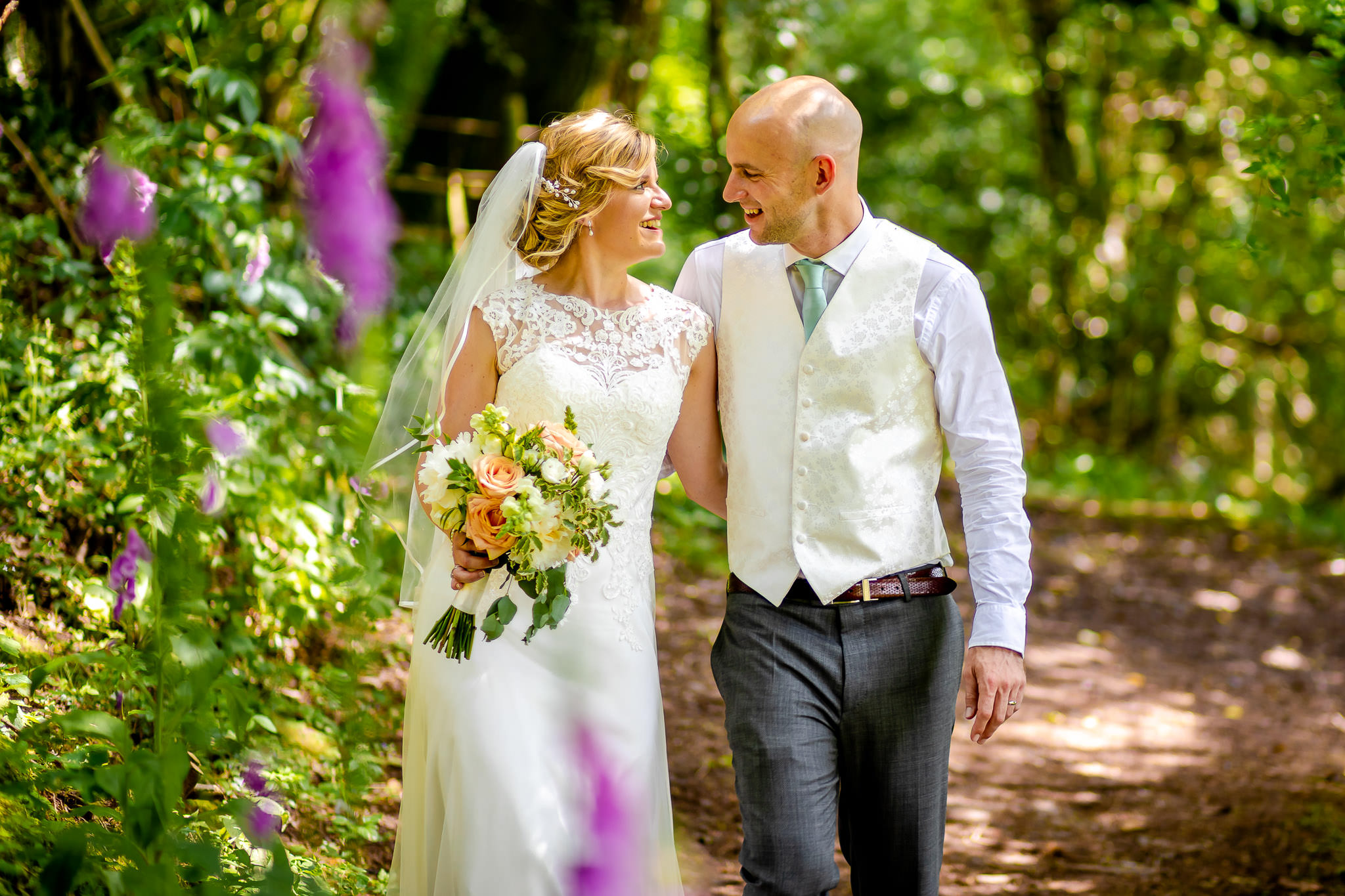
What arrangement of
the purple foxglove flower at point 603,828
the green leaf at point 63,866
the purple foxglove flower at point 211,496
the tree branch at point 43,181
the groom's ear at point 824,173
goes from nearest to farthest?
the purple foxglove flower at point 603,828
the green leaf at point 63,866
the groom's ear at point 824,173
the purple foxglove flower at point 211,496
the tree branch at point 43,181

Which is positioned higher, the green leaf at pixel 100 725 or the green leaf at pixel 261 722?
the green leaf at pixel 100 725

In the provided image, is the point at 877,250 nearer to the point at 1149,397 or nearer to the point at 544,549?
the point at 544,549

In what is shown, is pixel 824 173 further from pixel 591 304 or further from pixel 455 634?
pixel 455 634

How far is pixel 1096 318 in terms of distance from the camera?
12141 mm

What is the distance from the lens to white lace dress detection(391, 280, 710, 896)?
246 centimetres

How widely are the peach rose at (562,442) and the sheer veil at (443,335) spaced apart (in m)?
0.51

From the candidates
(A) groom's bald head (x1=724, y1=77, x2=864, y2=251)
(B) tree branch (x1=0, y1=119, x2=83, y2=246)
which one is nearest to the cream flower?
(A) groom's bald head (x1=724, y1=77, x2=864, y2=251)

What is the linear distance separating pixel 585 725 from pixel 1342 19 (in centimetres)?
282

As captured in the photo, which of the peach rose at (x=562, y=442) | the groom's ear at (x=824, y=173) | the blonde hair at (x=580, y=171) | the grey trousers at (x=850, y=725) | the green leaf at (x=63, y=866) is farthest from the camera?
the blonde hair at (x=580, y=171)

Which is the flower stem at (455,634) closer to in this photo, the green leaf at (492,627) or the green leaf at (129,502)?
the green leaf at (492,627)

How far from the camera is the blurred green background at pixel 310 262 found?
2611 mm

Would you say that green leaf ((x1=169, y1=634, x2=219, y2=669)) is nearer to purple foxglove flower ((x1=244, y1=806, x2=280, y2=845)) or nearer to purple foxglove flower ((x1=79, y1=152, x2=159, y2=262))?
purple foxglove flower ((x1=244, y1=806, x2=280, y2=845))

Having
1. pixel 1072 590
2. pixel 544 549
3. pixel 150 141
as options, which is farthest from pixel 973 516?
pixel 1072 590

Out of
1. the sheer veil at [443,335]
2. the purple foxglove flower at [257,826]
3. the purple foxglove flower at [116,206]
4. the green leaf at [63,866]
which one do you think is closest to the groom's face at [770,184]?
the sheer veil at [443,335]
